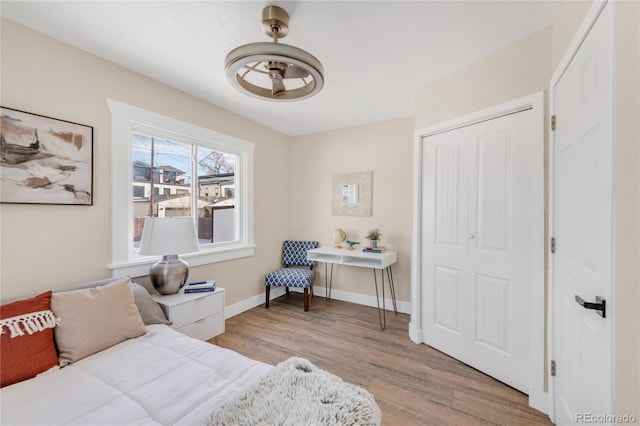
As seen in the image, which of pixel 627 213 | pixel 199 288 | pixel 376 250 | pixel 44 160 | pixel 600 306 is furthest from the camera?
pixel 376 250

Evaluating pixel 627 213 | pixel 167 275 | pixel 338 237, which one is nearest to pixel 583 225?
pixel 627 213

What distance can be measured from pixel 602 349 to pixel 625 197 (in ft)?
1.98

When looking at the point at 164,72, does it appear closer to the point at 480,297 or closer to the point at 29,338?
the point at 29,338

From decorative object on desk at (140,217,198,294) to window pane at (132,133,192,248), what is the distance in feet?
1.36

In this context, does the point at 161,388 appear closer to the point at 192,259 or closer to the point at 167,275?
the point at 167,275

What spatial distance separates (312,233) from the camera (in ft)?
13.3

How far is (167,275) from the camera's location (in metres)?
2.18

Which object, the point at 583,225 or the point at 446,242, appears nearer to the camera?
the point at 583,225

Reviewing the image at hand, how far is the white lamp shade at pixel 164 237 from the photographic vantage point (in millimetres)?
2055

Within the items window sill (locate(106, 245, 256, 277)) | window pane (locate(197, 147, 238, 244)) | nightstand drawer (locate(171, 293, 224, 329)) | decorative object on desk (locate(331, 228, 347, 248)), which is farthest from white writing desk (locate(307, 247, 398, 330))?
nightstand drawer (locate(171, 293, 224, 329))

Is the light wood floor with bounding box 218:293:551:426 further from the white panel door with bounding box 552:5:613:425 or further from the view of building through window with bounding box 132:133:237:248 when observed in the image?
the view of building through window with bounding box 132:133:237:248

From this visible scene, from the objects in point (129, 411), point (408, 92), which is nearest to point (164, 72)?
point (408, 92)

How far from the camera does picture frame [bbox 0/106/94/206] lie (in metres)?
1.64

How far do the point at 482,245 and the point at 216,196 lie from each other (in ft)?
9.38
